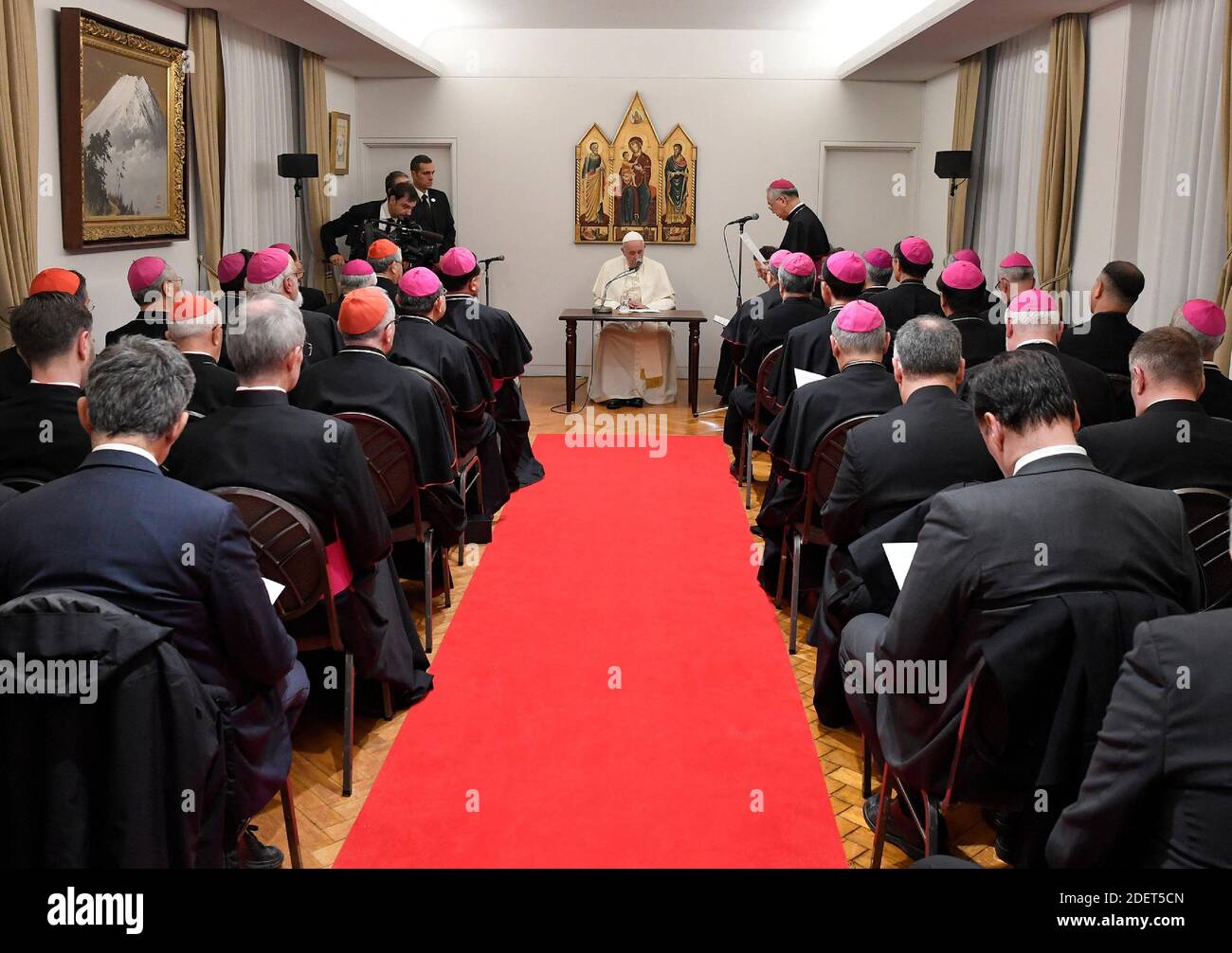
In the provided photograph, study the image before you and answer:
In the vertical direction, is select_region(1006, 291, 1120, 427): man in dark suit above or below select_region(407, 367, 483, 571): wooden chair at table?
above

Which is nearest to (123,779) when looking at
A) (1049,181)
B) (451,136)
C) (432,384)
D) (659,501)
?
(432,384)

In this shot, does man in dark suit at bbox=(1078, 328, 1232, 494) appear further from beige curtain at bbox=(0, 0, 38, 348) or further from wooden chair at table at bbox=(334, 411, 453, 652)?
beige curtain at bbox=(0, 0, 38, 348)

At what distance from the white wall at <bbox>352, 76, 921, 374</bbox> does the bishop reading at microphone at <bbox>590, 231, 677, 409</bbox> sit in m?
1.32

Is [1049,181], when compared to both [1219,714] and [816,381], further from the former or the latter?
[1219,714]

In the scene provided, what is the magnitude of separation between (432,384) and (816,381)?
150 centimetres

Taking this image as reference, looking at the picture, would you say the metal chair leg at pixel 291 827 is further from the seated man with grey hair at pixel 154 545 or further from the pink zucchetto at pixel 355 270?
the pink zucchetto at pixel 355 270

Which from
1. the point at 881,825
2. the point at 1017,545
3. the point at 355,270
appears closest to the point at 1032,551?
the point at 1017,545

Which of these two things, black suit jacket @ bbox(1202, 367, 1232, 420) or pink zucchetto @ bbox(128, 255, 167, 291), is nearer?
black suit jacket @ bbox(1202, 367, 1232, 420)

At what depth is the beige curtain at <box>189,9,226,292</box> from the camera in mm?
6953

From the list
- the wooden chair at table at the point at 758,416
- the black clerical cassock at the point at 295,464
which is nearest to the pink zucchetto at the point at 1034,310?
the wooden chair at table at the point at 758,416

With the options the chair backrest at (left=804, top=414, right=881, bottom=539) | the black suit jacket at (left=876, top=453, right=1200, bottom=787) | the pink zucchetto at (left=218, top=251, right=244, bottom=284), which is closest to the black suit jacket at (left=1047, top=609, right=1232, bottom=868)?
the black suit jacket at (left=876, top=453, right=1200, bottom=787)

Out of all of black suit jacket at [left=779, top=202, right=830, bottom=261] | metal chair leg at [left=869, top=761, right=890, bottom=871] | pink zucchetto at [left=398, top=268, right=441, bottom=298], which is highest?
black suit jacket at [left=779, top=202, right=830, bottom=261]

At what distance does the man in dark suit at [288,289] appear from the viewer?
5.56 m
